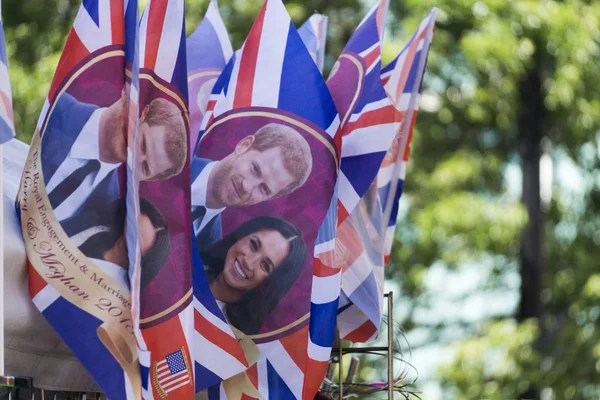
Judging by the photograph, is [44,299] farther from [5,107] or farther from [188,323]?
[5,107]

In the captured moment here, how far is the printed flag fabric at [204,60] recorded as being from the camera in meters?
5.27

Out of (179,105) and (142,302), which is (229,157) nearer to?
(179,105)

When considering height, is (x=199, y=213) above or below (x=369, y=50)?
below

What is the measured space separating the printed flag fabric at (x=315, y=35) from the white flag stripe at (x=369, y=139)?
901mm

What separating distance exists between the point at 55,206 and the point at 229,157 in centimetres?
96

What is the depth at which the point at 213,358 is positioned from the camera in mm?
4270

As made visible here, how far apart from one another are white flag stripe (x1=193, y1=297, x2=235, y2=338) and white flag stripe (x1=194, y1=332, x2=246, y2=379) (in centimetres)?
8

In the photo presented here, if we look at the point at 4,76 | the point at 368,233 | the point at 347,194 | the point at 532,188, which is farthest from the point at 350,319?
the point at 532,188

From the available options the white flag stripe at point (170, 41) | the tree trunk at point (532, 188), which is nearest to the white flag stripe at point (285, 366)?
the white flag stripe at point (170, 41)

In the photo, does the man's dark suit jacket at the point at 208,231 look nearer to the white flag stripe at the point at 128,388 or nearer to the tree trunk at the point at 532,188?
the white flag stripe at the point at 128,388

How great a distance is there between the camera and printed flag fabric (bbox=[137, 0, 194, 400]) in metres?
3.96

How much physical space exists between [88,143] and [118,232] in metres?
0.35

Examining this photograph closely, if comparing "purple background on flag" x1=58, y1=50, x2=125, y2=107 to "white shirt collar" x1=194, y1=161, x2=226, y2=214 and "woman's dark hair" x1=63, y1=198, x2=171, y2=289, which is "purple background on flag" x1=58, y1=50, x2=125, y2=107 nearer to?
"woman's dark hair" x1=63, y1=198, x2=171, y2=289

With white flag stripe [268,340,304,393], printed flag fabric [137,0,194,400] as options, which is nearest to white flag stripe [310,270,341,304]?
white flag stripe [268,340,304,393]
